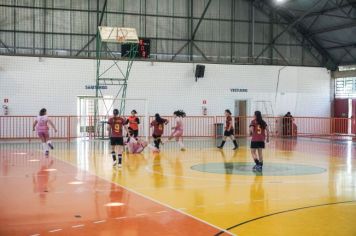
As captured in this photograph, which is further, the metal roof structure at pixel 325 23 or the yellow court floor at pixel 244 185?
the metal roof structure at pixel 325 23

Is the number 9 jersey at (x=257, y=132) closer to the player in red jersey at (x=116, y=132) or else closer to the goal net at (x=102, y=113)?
the player in red jersey at (x=116, y=132)

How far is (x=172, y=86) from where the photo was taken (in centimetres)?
3291

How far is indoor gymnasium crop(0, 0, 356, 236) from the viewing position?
39.5ft

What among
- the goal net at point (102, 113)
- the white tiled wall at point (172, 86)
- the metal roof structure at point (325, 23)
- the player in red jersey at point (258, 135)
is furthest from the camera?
the metal roof structure at point (325, 23)

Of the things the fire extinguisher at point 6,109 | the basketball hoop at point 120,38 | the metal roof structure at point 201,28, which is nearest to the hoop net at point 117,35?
the basketball hoop at point 120,38

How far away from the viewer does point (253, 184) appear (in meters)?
12.9

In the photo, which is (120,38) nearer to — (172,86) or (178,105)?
(172,86)

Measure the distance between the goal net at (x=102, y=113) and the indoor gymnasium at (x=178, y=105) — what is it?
0.31 feet

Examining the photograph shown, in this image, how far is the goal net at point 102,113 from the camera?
2902 cm

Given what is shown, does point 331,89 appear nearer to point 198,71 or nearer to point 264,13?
point 264,13

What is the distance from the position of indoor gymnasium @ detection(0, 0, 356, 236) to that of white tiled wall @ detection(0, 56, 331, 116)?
0.24 ft

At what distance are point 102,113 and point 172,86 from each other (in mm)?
5002

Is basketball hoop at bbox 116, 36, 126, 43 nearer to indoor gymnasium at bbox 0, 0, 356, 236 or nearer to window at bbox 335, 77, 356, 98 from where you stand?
indoor gymnasium at bbox 0, 0, 356, 236

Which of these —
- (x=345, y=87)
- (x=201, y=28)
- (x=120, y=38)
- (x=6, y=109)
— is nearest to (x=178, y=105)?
(x=201, y=28)
